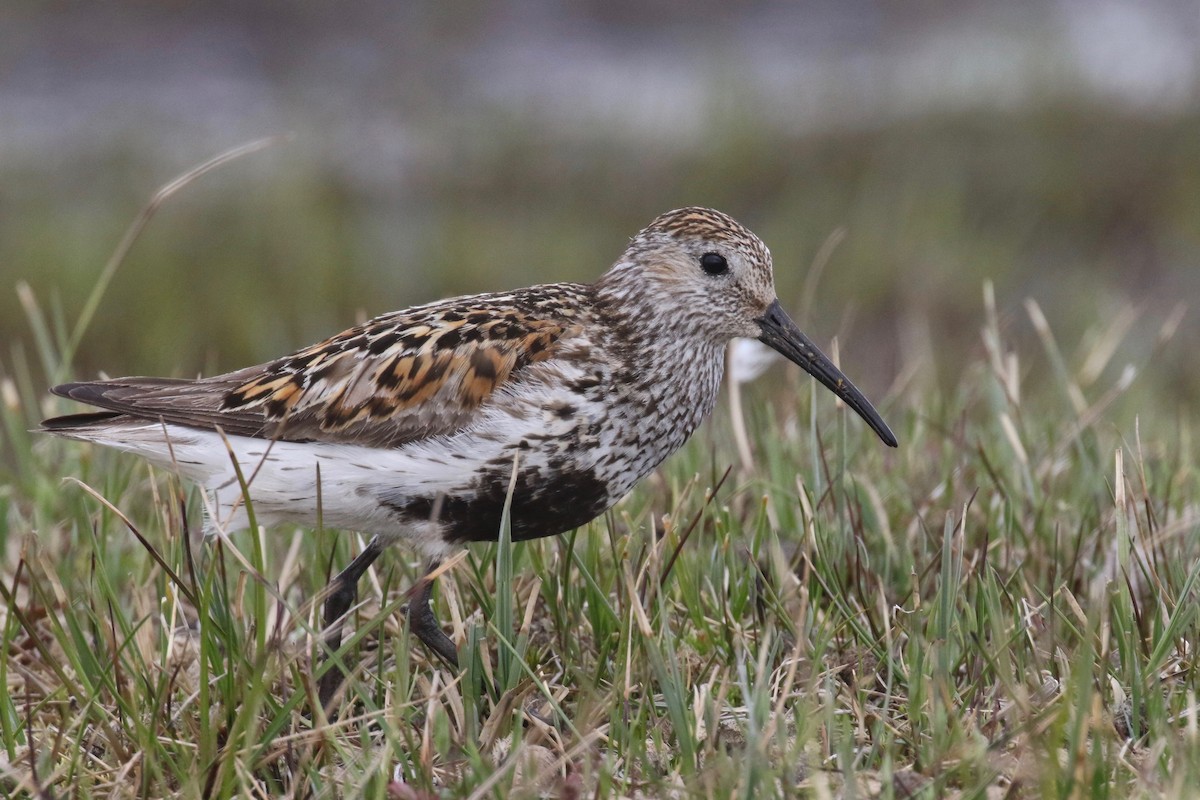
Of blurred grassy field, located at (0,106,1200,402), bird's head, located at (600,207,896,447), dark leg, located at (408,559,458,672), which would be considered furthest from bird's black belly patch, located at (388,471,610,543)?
blurred grassy field, located at (0,106,1200,402)

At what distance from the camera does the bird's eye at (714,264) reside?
4406 mm

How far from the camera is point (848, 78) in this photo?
13.7 m

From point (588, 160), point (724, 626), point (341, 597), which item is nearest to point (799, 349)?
point (724, 626)

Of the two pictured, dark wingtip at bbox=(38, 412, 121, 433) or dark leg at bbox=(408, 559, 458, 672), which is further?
dark wingtip at bbox=(38, 412, 121, 433)

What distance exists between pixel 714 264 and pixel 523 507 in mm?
979

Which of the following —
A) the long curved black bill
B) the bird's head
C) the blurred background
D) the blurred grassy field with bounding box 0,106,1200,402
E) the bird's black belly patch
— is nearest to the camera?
the bird's black belly patch

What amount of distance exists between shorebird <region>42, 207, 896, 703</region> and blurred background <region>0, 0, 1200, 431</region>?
3.67 meters

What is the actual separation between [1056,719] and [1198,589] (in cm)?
114

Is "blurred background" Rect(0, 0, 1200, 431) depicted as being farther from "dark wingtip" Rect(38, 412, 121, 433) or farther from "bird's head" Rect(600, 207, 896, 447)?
"dark wingtip" Rect(38, 412, 121, 433)

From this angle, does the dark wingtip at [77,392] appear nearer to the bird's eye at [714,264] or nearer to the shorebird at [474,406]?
→ the shorebird at [474,406]

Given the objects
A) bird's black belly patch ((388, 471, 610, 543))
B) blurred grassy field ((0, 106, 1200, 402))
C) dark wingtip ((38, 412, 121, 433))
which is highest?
dark wingtip ((38, 412, 121, 433))

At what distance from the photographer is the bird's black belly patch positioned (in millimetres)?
3912

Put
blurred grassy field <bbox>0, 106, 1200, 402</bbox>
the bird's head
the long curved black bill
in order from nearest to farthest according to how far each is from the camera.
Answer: the bird's head, the long curved black bill, blurred grassy field <bbox>0, 106, 1200, 402</bbox>

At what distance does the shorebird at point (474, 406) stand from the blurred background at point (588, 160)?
3.67 meters
